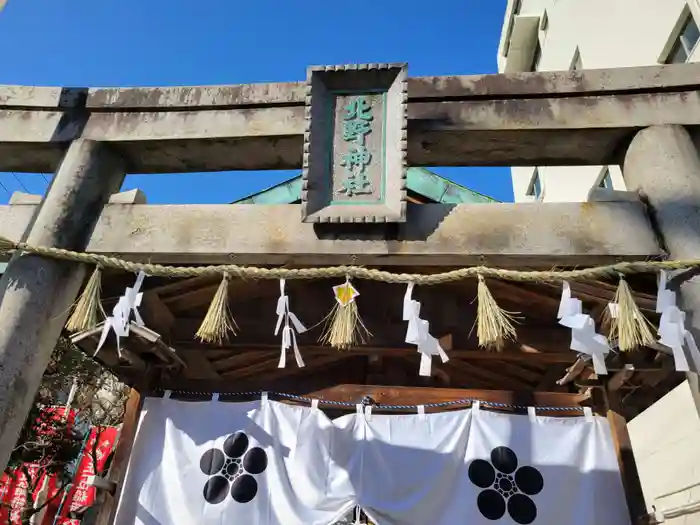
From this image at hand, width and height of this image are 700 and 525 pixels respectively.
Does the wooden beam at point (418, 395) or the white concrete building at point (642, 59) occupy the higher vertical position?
the white concrete building at point (642, 59)

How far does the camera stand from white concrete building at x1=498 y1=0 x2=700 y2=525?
24.8ft

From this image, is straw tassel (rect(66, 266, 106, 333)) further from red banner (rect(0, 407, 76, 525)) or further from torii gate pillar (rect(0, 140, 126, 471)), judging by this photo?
red banner (rect(0, 407, 76, 525))

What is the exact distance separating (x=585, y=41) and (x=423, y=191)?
916cm

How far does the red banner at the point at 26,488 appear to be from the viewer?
31.5ft

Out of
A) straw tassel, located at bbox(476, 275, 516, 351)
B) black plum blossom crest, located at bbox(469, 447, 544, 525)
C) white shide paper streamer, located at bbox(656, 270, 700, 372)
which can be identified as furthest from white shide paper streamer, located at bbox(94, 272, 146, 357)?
white shide paper streamer, located at bbox(656, 270, 700, 372)

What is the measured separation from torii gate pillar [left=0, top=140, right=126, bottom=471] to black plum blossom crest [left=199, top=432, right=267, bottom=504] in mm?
1600

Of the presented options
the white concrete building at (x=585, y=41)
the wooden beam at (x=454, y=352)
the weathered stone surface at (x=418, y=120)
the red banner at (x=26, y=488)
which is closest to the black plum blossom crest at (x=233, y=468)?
the wooden beam at (x=454, y=352)

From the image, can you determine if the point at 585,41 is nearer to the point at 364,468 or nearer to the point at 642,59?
the point at 642,59

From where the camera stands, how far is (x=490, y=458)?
4.35m

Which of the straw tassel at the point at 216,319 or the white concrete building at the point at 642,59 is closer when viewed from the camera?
the straw tassel at the point at 216,319

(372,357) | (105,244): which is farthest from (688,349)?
(105,244)

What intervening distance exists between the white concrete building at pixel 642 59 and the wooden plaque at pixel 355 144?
1.58 meters

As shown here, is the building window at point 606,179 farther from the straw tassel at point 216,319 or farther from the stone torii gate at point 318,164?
the straw tassel at point 216,319

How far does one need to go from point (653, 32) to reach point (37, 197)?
32.3ft
